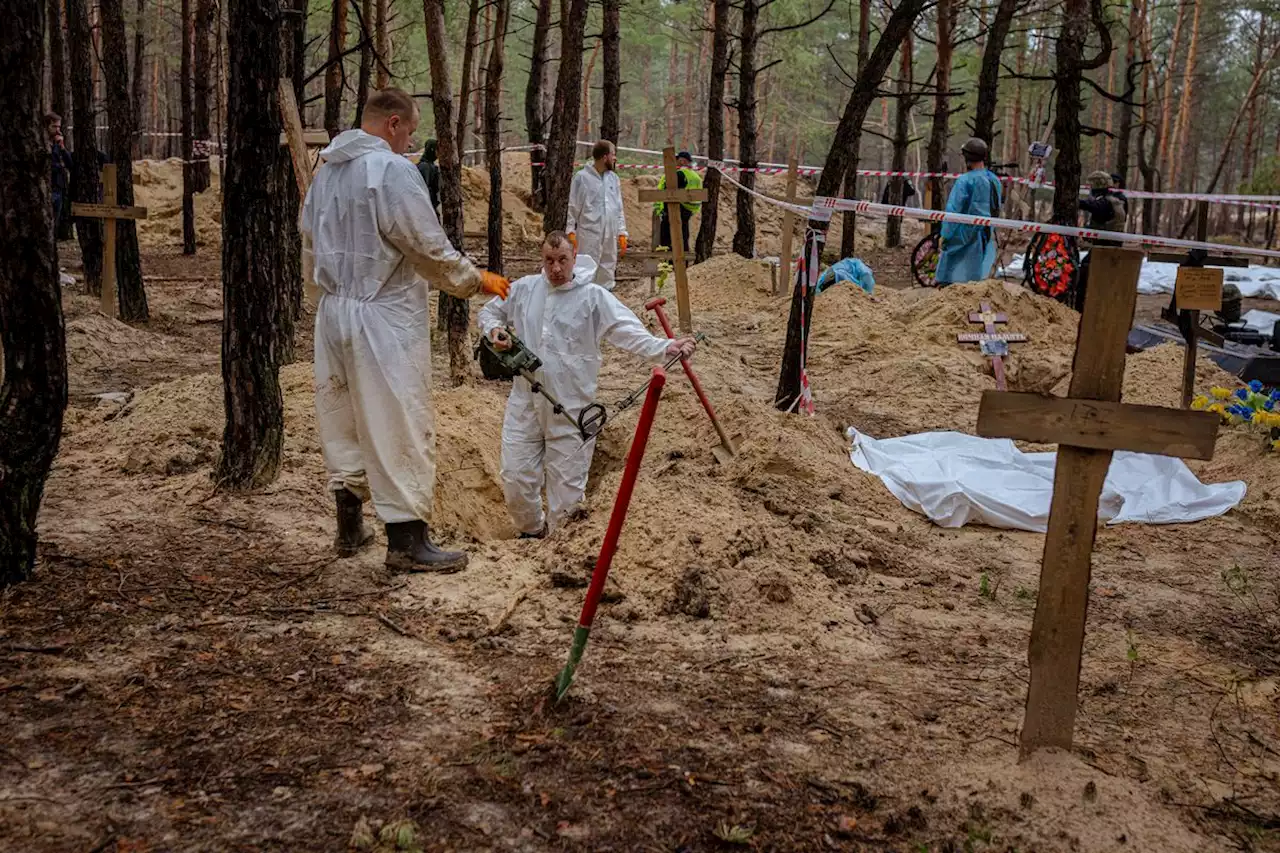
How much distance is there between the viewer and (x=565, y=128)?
11.3 m

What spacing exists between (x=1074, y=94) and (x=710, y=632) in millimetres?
10700

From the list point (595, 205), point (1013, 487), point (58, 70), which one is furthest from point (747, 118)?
point (1013, 487)

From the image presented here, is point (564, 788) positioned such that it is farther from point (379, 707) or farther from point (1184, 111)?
point (1184, 111)

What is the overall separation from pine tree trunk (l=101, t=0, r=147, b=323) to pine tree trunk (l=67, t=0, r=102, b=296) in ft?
0.87

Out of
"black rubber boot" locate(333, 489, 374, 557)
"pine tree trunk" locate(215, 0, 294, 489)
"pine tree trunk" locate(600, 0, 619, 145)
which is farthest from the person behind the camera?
"pine tree trunk" locate(600, 0, 619, 145)

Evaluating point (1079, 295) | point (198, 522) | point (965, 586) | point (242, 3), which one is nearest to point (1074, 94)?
point (1079, 295)

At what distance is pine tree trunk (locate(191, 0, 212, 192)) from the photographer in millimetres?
17438

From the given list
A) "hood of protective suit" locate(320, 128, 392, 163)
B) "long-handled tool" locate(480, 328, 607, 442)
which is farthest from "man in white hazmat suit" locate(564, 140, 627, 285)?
"hood of protective suit" locate(320, 128, 392, 163)

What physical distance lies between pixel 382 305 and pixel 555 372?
1736mm

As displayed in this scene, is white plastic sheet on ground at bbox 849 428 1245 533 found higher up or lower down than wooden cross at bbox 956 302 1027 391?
lower down

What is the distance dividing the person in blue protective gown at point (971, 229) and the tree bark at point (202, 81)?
1144 centimetres

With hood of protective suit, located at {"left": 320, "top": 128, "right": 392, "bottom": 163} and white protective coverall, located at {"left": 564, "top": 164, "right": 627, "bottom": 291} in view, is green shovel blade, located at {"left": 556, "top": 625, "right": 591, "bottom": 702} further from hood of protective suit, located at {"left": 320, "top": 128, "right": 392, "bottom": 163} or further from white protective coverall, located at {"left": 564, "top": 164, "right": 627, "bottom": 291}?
white protective coverall, located at {"left": 564, "top": 164, "right": 627, "bottom": 291}

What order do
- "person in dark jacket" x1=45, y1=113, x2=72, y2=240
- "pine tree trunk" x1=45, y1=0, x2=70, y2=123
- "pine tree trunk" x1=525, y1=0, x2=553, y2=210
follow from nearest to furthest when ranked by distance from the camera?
1. "person in dark jacket" x1=45, y1=113, x2=72, y2=240
2. "pine tree trunk" x1=45, y1=0, x2=70, y2=123
3. "pine tree trunk" x1=525, y1=0, x2=553, y2=210

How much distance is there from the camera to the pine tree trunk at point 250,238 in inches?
229
